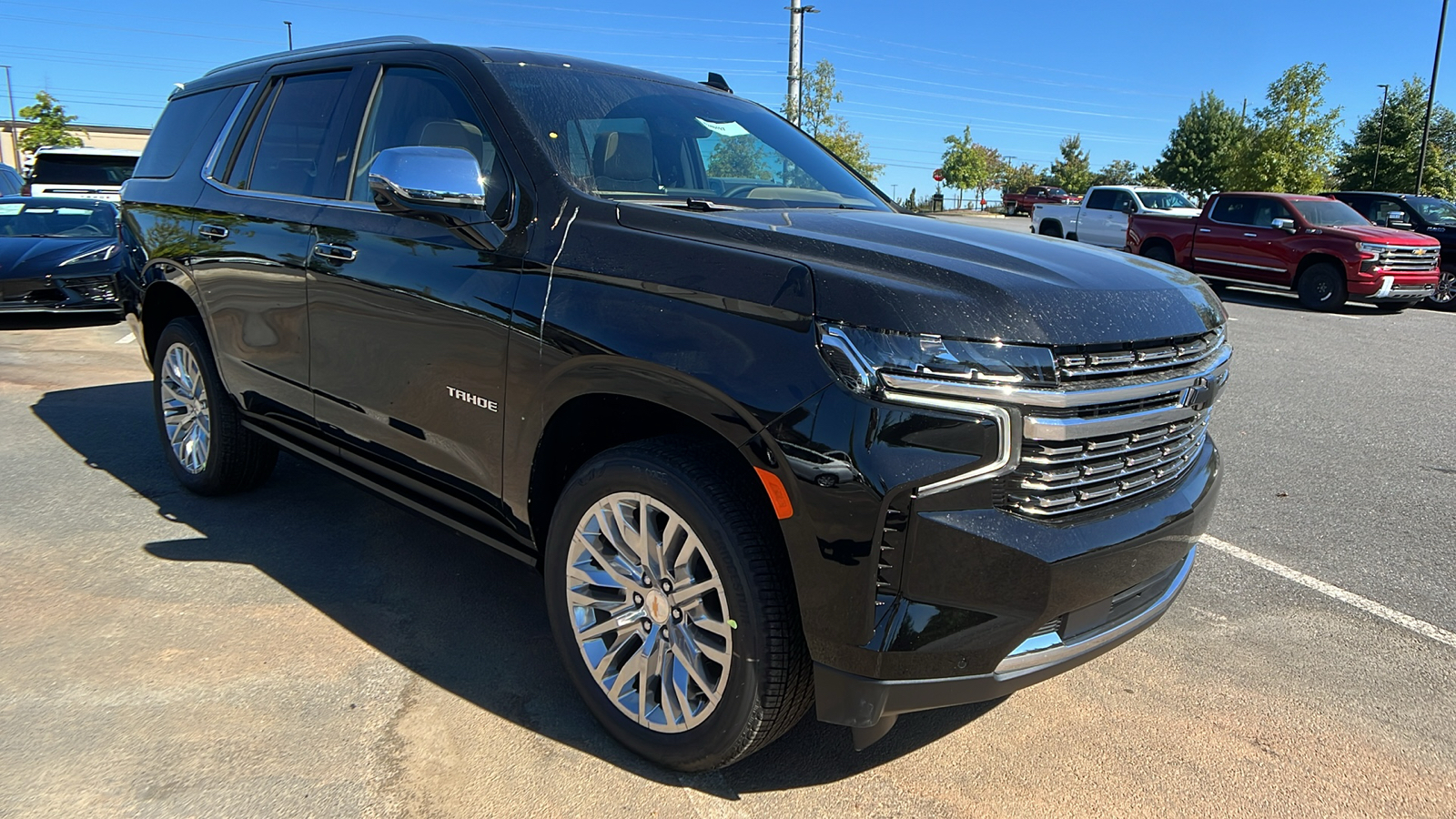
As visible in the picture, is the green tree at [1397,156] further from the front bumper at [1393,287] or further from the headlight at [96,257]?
the headlight at [96,257]

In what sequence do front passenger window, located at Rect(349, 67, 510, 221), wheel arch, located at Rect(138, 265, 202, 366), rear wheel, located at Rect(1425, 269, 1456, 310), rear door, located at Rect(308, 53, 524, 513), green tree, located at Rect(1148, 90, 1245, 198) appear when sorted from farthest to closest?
green tree, located at Rect(1148, 90, 1245, 198), rear wheel, located at Rect(1425, 269, 1456, 310), wheel arch, located at Rect(138, 265, 202, 366), front passenger window, located at Rect(349, 67, 510, 221), rear door, located at Rect(308, 53, 524, 513)

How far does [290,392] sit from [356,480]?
53 centimetres

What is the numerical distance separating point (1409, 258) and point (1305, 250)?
51.7 inches

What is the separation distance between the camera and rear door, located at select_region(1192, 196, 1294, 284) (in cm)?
1505

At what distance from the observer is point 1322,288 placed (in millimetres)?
14406

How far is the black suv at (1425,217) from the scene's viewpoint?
15.3 metres

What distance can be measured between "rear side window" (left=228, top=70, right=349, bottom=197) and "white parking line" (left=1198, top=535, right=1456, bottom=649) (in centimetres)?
358

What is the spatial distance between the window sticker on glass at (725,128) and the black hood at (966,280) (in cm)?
87

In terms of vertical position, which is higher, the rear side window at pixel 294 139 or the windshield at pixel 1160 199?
the windshield at pixel 1160 199

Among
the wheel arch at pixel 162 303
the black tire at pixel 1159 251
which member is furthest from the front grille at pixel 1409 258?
the wheel arch at pixel 162 303

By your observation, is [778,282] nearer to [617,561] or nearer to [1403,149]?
[617,561]

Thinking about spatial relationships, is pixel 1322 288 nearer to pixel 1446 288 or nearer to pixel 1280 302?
pixel 1280 302

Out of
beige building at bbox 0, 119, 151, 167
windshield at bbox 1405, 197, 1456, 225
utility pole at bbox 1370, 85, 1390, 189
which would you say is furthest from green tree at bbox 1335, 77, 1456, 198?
beige building at bbox 0, 119, 151, 167

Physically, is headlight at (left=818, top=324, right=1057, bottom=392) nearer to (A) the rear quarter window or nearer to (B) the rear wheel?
(A) the rear quarter window
